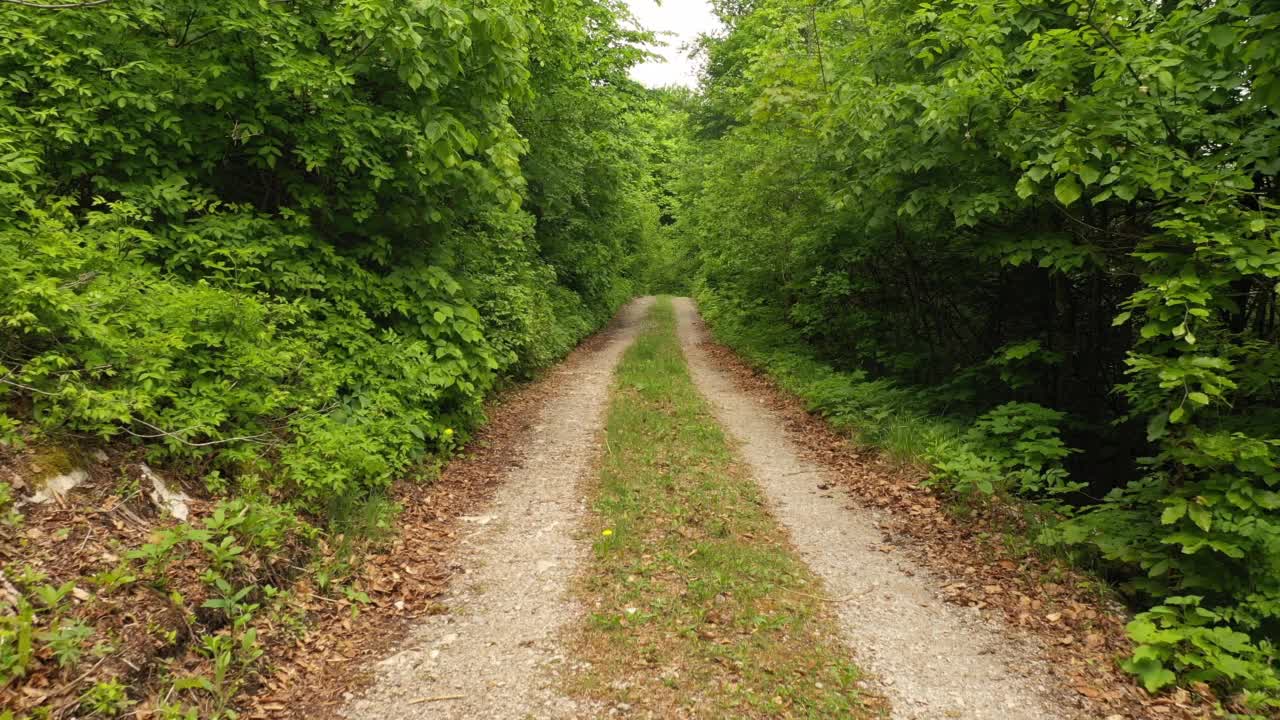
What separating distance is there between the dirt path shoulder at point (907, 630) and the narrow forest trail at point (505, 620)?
2.11 m

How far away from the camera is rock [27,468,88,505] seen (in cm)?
381

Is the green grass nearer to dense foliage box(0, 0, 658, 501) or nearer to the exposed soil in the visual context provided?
the exposed soil

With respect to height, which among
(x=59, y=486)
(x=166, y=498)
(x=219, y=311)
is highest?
(x=219, y=311)

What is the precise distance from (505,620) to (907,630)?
120 inches

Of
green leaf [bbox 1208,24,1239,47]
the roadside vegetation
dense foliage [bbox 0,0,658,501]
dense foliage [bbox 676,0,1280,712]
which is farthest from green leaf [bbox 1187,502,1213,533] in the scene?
dense foliage [bbox 0,0,658,501]

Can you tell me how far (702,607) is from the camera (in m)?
4.79

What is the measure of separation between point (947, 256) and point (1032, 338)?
194cm

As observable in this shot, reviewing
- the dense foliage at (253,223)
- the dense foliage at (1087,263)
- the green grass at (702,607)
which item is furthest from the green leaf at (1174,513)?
the dense foliage at (253,223)

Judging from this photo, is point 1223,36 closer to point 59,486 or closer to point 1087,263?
point 1087,263

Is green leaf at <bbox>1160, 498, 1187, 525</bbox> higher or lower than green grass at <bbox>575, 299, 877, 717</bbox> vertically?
higher

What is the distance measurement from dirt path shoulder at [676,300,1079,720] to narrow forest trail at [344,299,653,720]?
211 cm

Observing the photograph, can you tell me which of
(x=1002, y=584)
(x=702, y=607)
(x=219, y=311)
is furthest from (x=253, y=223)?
(x=1002, y=584)

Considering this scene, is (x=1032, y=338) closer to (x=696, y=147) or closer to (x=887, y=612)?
(x=887, y=612)

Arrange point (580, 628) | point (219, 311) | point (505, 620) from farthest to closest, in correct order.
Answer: point (219, 311) → point (505, 620) → point (580, 628)
